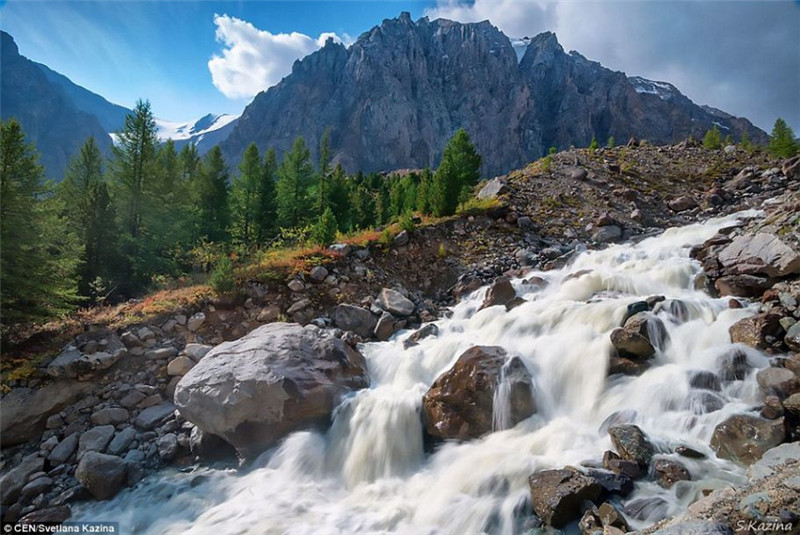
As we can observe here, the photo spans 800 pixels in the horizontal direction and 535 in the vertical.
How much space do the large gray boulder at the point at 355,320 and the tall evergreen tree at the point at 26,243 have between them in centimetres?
753

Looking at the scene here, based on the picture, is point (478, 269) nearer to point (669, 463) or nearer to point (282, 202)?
point (669, 463)

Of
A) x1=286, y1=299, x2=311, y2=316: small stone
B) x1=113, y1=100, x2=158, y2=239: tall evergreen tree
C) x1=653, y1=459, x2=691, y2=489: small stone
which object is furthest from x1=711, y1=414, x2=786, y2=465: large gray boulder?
x1=113, y1=100, x2=158, y2=239: tall evergreen tree

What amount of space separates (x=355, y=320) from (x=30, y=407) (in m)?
8.64

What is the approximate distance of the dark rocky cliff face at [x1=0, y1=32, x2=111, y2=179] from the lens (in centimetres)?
15962

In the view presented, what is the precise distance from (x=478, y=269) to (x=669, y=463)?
38.6 feet

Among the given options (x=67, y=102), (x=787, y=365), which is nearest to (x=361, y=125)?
(x=67, y=102)

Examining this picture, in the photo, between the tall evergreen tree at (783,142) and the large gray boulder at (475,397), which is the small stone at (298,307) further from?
the tall evergreen tree at (783,142)

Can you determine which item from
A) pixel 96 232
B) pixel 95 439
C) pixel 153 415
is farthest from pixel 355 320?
pixel 96 232

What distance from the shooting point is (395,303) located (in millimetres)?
14328

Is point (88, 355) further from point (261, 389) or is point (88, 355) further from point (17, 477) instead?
point (261, 389)

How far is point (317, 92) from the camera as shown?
184875 mm

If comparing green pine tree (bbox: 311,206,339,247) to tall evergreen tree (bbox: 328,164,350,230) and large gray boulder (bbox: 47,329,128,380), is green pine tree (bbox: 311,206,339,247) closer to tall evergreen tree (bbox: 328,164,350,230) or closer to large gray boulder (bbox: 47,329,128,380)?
large gray boulder (bbox: 47,329,128,380)

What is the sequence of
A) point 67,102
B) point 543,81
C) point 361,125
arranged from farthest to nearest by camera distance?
point 543,81 < point 67,102 < point 361,125

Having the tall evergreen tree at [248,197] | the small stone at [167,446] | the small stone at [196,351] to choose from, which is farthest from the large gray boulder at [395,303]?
the tall evergreen tree at [248,197]
